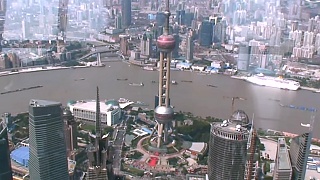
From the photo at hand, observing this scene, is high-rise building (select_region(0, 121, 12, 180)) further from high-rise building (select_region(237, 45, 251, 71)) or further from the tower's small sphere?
high-rise building (select_region(237, 45, 251, 71))

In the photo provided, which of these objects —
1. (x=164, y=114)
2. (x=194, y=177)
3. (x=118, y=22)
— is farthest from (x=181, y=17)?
(x=194, y=177)

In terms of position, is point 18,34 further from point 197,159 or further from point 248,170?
point 248,170

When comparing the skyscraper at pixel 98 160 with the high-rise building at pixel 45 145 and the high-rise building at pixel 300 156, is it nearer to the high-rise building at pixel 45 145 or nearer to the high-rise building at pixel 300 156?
the high-rise building at pixel 45 145

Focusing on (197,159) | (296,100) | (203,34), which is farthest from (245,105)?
(203,34)

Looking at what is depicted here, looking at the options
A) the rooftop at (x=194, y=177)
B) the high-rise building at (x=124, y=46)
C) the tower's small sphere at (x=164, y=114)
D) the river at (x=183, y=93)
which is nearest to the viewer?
the rooftop at (x=194, y=177)

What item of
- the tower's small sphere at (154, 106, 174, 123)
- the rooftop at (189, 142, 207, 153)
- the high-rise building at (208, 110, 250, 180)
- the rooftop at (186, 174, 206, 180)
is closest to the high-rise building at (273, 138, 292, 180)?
the high-rise building at (208, 110, 250, 180)

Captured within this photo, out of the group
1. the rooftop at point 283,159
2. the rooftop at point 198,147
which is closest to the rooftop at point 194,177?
the rooftop at point 198,147
